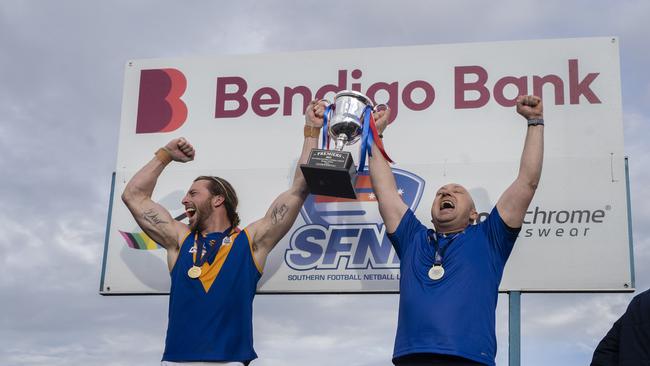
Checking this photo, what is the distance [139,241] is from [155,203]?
0.51m

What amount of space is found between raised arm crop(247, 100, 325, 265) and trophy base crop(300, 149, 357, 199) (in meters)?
0.19

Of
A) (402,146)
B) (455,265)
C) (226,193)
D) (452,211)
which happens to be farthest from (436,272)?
(226,193)

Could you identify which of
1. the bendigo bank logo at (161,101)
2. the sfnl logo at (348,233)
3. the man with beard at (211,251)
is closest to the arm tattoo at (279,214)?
the man with beard at (211,251)

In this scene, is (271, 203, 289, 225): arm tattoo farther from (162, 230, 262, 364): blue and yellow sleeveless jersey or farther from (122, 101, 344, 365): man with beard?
(162, 230, 262, 364): blue and yellow sleeveless jersey

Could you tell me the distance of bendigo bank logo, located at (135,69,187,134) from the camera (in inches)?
253

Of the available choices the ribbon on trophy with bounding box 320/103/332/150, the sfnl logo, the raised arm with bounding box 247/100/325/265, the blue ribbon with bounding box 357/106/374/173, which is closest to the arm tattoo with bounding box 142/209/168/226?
the raised arm with bounding box 247/100/325/265

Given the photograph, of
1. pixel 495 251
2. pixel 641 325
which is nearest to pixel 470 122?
pixel 495 251

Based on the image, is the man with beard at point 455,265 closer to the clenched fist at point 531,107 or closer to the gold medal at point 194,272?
the clenched fist at point 531,107

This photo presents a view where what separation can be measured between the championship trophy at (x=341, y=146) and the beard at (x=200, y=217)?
2.33 feet

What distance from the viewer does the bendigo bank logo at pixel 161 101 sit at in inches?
253

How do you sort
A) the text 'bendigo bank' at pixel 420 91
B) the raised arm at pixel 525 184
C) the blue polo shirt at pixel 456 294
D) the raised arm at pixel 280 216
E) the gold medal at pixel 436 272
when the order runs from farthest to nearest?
the text 'bendigo bank' at pixel 420 91 → the raised arm at pixel 280 216 → the raised arm at pixel 525 184 → the gold medal at pixel 436 272 → the blue polo shirt at pixel 456 294

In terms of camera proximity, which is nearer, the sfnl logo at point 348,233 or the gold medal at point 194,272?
the gold medal at point 194,272

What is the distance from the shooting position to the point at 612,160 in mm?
5711

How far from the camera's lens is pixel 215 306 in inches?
194
